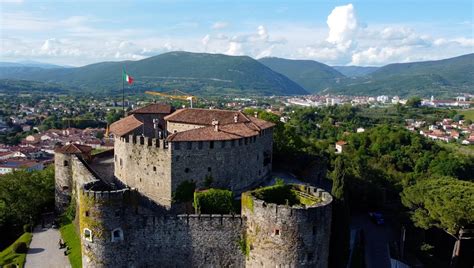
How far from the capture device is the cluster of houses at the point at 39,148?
97681 mm

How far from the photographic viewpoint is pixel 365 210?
2115 inches

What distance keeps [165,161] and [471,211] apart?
2903cm

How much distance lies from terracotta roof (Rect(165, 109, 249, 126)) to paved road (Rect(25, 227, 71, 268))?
16.5 metres

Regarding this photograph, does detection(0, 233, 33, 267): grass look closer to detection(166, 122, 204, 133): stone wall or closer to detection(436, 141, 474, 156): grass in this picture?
detection(166, 122, 204, 133): stone wall

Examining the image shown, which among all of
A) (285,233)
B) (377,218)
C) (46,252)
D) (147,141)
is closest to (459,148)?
(377,218)

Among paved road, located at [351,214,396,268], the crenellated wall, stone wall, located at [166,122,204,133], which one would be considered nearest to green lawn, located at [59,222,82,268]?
the crenellated wall

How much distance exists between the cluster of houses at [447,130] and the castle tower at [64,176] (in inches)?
4138

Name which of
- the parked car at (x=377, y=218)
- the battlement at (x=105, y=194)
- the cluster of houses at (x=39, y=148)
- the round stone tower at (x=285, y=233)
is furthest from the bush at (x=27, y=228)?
the cluster of houses at (x=39, y=148)

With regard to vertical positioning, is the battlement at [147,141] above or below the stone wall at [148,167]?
above

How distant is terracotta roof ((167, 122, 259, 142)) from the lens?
38.2 metres

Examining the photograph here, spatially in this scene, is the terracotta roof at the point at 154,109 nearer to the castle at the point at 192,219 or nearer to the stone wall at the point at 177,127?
the stone wall at the point at 177,127

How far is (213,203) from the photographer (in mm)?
35156

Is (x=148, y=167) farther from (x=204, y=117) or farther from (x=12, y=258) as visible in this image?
(x=12, y=258)

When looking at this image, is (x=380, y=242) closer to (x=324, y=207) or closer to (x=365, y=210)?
(x=365, y=210)
